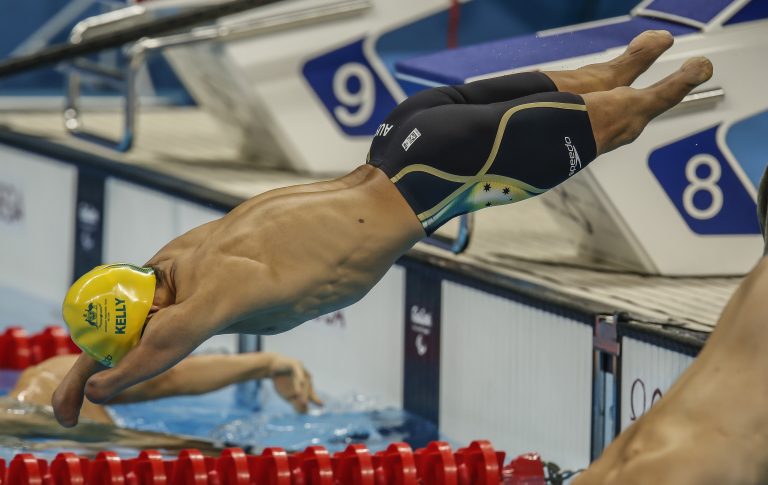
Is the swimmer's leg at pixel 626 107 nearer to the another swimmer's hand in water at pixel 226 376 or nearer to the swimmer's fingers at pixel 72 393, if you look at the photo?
the swimmer's fingers at pixel 72 393

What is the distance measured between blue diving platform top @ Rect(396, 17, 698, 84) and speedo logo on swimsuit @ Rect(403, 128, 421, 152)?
88 cm

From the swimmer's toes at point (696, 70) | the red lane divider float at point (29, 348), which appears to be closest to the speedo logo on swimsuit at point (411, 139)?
the swimmer's toes at point (696, 70)

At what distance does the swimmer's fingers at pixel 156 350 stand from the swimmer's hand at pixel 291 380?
1435mm

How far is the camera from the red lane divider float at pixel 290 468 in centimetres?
320

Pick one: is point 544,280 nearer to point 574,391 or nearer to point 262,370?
point 574,391

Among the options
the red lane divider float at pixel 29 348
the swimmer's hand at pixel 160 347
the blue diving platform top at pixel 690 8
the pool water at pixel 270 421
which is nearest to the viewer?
the swimmer's hand at pixel 160 347

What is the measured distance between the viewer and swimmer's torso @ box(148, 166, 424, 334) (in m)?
2.73

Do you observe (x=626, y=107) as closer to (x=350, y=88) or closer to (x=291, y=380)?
(x=291, y=380)

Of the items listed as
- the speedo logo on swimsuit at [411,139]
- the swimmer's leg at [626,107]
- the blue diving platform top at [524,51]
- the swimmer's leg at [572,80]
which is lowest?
the speedo logo on swimsuit at [411,139]

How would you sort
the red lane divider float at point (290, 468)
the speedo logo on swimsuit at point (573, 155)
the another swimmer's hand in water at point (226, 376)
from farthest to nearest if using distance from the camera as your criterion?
the another swimmer's hand in water at point (226, 376) → the red lane divider float at point (290, 468) → the speedo logo on swimsuit at point (573, 155)

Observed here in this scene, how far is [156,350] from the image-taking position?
2752 mm

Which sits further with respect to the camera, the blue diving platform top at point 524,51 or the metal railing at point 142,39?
the metal railing at point 142,39

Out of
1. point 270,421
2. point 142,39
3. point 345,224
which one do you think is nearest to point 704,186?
point 270,421

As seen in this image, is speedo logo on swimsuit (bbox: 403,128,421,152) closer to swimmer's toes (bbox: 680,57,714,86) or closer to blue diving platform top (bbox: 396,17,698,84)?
swimmer's toes (bbox: 680,57,714,86)
